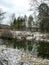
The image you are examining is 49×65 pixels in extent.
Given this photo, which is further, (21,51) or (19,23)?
(19,23)

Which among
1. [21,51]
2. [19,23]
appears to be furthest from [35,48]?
[19,23]

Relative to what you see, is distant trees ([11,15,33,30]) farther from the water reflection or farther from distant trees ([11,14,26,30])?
the water reflection

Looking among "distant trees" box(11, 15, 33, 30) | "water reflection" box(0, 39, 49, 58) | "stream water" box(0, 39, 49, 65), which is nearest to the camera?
"stream water" box(0, 39, 49, 65)

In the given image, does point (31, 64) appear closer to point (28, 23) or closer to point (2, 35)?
point (2, 35)

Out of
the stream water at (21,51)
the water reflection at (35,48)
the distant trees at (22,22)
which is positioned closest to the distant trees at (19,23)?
the distant trees at (22,22)

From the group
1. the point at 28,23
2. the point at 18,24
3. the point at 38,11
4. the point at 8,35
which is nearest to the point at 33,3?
the point at 38,11

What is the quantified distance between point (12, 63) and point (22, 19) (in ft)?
152

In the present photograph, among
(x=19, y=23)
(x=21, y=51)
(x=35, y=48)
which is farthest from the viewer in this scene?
(x=19, y=23)

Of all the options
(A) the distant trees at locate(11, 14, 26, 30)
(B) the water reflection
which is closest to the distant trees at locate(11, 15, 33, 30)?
(A) the distant trees at locate(11, 14, 26, 30)

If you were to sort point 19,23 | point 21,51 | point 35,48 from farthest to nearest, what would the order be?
point 19,23, point 35,48, point 21,51

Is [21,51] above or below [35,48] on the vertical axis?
above

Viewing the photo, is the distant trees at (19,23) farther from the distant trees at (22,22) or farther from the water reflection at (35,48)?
the water reflection at (35,48)

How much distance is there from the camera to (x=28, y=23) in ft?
187

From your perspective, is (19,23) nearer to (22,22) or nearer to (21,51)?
(22,22)
